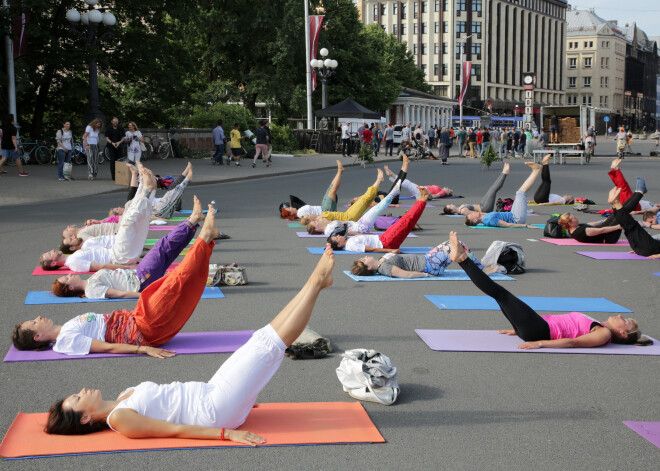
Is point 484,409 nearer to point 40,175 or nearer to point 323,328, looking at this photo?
point 323,328

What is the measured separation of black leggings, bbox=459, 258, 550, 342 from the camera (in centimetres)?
580

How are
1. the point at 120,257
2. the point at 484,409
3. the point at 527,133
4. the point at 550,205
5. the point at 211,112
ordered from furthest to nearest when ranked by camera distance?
1. the point at 527,133
2. the point at 211,112
3. the point at 550,205
4. the point at 120,257
5. the point at 484,409

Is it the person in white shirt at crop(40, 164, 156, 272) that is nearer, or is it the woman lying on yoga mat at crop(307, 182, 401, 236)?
the person in white shirt at crop(40, 164, 156, 272)

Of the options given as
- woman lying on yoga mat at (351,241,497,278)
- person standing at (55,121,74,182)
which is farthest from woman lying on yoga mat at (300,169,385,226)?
person standing at (55,121,74,182)

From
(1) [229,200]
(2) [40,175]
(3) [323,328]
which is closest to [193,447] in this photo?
(3) [323,328]

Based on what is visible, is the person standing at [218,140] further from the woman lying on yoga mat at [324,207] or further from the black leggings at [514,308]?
the black leggings at [514,308]

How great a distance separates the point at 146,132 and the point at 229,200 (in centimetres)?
1308

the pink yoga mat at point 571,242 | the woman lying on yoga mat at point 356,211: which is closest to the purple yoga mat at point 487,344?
the pink yoga mat at point 571,242

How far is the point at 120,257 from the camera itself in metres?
8.91

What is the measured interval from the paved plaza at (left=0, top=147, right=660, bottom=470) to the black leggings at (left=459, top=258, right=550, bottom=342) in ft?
0.73

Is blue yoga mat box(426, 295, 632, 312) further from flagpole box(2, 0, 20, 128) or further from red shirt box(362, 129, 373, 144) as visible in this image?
red shirt box(362, 129, 373, 144)

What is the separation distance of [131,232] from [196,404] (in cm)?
491

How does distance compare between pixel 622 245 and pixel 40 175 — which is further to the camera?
pixel 40 175

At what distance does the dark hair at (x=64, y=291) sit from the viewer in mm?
7660
